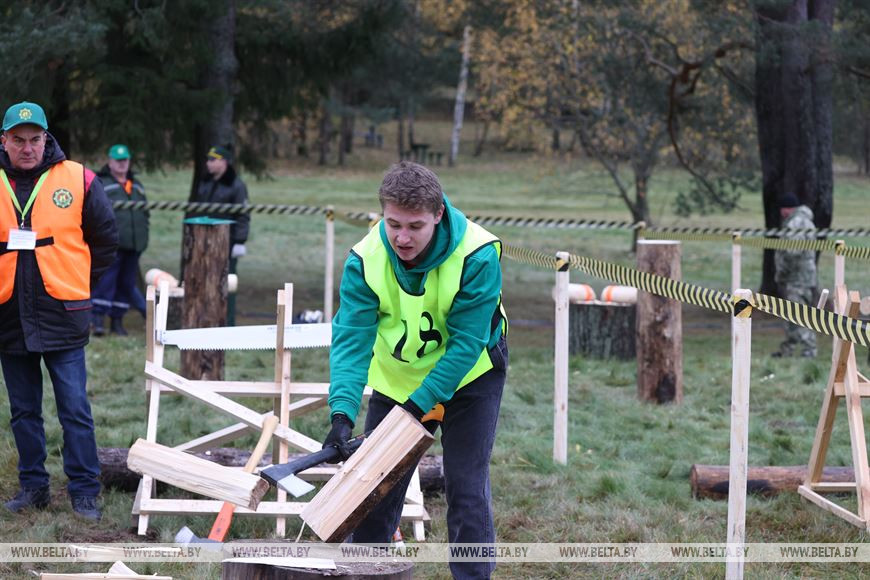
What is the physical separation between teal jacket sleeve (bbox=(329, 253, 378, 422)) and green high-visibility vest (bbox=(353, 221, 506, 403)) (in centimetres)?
4

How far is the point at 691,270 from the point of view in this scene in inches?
769

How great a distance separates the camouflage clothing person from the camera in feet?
36.3

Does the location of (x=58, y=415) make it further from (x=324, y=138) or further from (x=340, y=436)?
(x=324, y=138)

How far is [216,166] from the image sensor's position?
451 inches

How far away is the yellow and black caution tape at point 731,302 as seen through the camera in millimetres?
4621

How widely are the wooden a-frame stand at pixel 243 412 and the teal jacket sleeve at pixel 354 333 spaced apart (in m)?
1.38

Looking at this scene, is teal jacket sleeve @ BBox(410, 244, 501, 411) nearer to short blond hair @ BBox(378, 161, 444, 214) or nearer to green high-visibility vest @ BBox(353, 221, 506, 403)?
green high-visibility vest @ BBox(353, 221, 506, 403)

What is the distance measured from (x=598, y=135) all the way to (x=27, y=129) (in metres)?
14.4

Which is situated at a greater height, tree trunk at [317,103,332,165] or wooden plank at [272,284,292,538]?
tree trunk at [317,103,332,165]

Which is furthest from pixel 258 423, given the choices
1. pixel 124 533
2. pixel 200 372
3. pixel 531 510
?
pixel 200 372

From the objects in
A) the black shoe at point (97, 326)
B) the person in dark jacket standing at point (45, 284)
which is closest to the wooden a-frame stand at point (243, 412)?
the person in dark jacket standing at point (45, 284)

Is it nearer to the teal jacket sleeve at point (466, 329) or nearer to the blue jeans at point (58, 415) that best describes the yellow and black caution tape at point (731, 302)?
the teal jacket sleeve at point (466, 329)

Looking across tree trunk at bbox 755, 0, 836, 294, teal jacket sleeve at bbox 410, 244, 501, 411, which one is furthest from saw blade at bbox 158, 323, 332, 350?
tree trunk at bbox 755, 0, 836, 294

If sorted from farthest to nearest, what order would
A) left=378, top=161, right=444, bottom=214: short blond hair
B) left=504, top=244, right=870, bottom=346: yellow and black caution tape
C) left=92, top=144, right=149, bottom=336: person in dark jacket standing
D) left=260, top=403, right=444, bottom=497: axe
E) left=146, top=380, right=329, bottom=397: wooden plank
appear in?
left=92, top=144, right=149, bottom=336: person in dark jacket standing
left=146, top=380, right=329, bottom=397: wooden plank
left=504, top=244, right=870, bottom=346: yellow and black caution tape
left=378, top=161, right=444, bottom=214: short blond hair
left=260, top=403, right=444, bottom=497: axe
